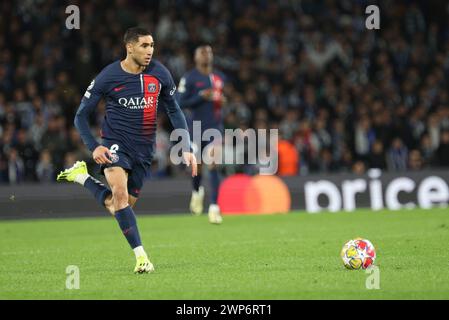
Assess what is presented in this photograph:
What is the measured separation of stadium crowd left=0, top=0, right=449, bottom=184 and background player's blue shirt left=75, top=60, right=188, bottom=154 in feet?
30.8

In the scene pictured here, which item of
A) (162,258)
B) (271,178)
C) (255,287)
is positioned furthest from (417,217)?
(255,287)

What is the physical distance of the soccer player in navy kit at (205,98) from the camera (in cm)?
1606

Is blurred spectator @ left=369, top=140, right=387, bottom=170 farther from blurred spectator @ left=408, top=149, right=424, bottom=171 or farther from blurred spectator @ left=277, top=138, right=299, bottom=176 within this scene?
blurred spectator @ left=277, top=138, right=299, bottom=176

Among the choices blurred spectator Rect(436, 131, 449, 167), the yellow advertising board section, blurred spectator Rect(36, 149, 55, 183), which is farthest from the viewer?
blurred spectator Rect(436, 131, 449, 167)

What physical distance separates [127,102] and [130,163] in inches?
24.7

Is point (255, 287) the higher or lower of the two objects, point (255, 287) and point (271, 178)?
the lower

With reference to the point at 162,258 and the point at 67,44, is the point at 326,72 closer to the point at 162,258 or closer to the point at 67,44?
the point at 67,44

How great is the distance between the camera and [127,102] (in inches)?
400

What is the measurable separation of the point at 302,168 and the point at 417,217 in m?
5.17

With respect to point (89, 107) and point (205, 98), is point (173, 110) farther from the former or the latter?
point (205, 98)

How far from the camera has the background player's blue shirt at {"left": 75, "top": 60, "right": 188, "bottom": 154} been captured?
→ 1004 centimetres

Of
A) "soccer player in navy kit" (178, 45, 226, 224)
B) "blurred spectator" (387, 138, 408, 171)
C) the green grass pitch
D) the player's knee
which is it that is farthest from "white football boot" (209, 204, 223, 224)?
"blurred spectator" (387, 138, 408, 171)
